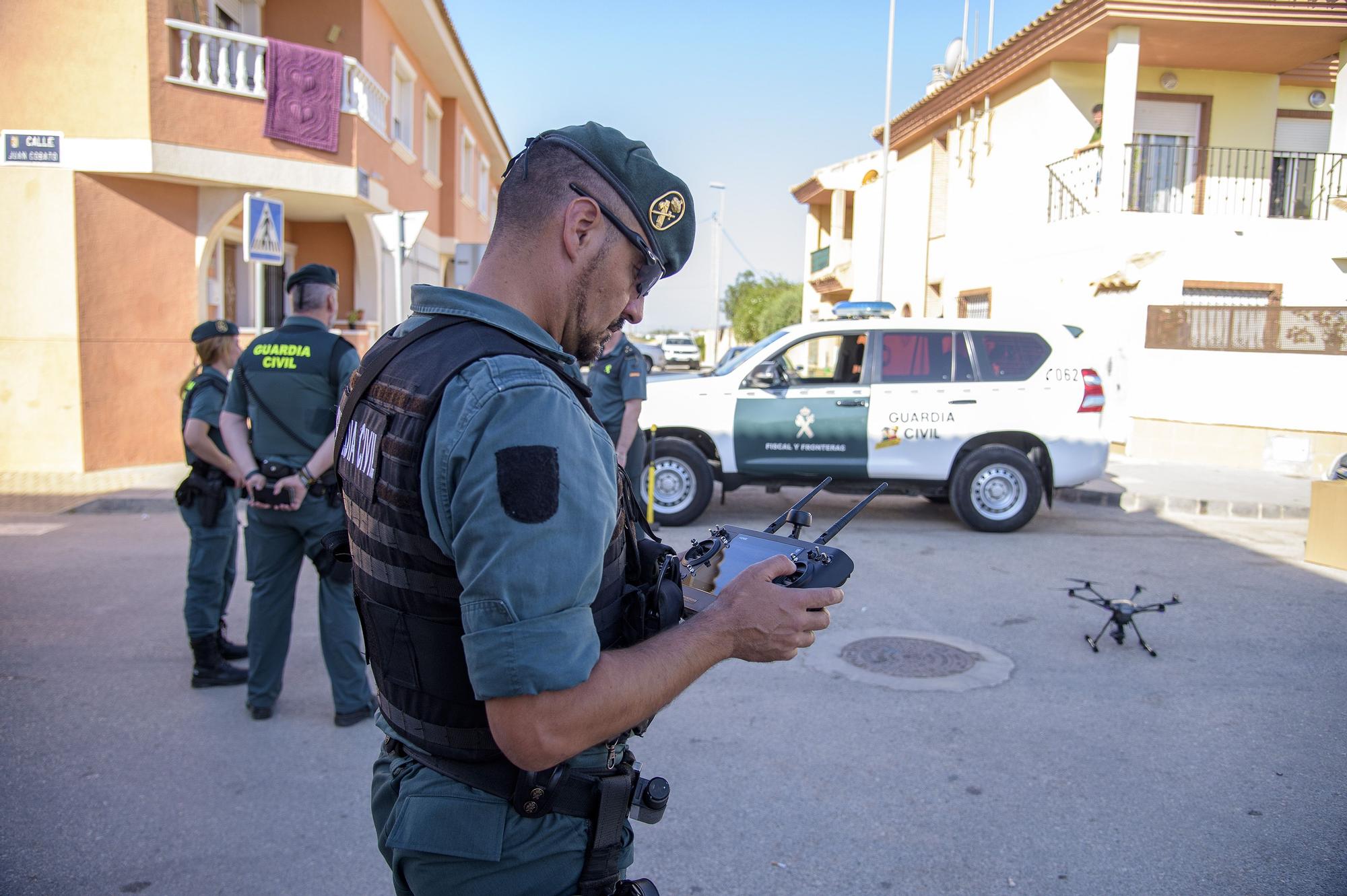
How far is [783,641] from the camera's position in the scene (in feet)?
4.70

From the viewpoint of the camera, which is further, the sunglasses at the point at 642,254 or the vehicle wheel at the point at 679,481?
the vehicle wheel at the point at 679,481

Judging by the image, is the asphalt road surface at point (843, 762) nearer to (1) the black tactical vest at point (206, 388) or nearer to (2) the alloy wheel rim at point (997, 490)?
(1) the black tactical vest at point (206, 388)

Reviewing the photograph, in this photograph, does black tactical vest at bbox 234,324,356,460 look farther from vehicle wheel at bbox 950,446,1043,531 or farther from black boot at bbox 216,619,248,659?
vehicle wheel at bbox 950,446,1043,531

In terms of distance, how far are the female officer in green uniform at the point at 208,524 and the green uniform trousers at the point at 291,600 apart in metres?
0.58

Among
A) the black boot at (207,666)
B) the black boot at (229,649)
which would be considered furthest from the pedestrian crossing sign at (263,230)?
the black boot at (207,666)

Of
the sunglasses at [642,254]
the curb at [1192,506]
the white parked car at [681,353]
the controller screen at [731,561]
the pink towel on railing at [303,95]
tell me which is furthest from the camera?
the white parked car at [681,353]

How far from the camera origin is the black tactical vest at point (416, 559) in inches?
50.3

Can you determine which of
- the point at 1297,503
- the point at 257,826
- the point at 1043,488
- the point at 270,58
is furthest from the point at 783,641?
the point at 270,58

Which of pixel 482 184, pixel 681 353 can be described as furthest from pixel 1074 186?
pixel 681 353

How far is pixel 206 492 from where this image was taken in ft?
15.0

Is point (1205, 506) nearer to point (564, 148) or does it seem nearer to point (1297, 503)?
point (1297, 503)

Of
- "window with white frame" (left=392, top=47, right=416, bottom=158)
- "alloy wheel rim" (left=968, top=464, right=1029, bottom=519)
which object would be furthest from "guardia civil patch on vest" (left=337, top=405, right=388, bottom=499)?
"window with white frame" (left=392, top=47, right=416, bottom=158)

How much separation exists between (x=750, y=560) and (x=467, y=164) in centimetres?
2182

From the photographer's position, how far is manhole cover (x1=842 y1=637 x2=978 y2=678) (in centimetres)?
481
